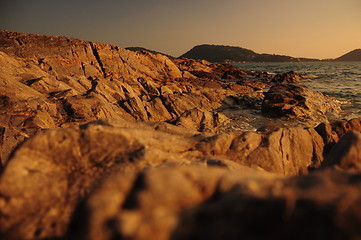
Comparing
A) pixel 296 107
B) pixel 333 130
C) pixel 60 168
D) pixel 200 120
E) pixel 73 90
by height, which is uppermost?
pixel 73 90

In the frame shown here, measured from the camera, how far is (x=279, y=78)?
50.2 m

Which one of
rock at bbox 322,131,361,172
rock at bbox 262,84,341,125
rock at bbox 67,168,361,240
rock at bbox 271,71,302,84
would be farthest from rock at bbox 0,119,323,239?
rock at bbox 271,71,302,84

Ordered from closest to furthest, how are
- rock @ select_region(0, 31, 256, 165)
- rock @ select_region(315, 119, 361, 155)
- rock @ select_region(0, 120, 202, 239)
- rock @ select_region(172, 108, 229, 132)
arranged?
rock @ select_region(0, 120, 202, 239)
rock @ select_region(315, 119, 361, 155)
rock @ select_region(0, 31, 256, 165)
rock @ select_region(172, 108, 229, 132)

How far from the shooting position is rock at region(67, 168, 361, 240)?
77.5 inches

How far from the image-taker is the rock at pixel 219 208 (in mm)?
1968

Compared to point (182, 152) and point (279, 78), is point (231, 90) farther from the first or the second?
point (279, 78)

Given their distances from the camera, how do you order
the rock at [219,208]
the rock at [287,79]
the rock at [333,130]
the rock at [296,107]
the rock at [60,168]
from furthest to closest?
the rock at [287,79] → the rock at [296,107] → the rock at [333,130] → the rock at [60,168] → the rock at [219,208]

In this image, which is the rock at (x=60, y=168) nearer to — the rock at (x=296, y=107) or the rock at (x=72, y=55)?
the rock at (x=296, y=107)

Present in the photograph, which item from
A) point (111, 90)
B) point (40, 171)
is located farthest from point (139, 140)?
point (111, 90)

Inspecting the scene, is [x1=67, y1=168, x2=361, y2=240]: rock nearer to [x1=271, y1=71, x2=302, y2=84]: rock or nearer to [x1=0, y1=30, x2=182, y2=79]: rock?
[x1=0, y1=30, x2=182, y2=79]: rock

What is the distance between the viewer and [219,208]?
218cm

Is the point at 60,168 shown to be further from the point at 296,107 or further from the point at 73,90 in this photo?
the point at 296,107

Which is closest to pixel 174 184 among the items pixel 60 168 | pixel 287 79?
pixel 60 168

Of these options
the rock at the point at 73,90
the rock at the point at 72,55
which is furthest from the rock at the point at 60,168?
the rock at the point at 72,55
